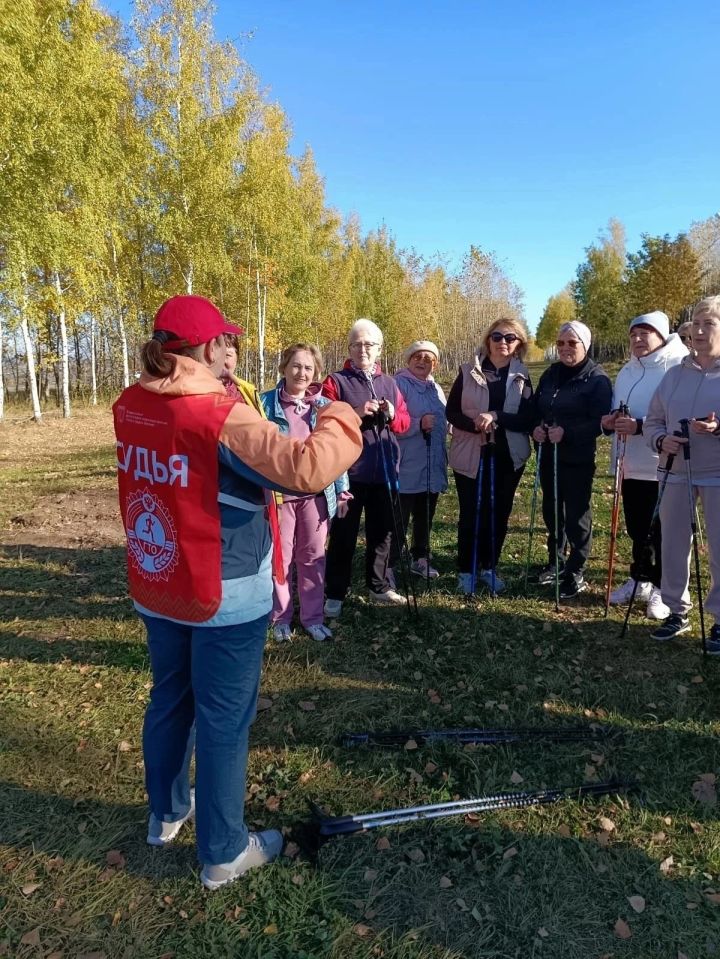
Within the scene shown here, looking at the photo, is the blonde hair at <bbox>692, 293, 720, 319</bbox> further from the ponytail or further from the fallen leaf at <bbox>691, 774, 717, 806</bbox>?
the ponytail

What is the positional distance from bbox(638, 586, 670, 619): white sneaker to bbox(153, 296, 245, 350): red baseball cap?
494 centimetres

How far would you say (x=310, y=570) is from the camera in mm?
5121

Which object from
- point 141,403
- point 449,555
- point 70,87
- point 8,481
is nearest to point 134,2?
point 70,87

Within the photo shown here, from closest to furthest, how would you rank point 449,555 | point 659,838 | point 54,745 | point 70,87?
point 659,838 → point 54,745 → point 449,555 → point 70,87

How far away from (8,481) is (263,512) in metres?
10.1

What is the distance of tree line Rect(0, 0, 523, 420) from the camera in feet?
45.3

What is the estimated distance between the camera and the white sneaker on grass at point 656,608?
5.46 metres

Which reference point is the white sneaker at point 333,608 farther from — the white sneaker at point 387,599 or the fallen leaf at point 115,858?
the fallen leaf at point 115,858

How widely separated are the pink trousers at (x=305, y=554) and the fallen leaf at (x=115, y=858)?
2.23 meters

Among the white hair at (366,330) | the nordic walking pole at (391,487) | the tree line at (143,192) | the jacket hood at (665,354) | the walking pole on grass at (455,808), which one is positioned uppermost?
the tree line at (143,192)

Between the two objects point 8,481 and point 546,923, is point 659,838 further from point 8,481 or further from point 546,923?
point 8,481

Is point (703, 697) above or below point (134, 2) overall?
below

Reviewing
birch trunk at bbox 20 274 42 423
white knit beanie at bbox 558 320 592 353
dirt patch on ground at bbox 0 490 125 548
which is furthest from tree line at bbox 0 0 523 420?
white knit beanie at bbox 558 320 592 353

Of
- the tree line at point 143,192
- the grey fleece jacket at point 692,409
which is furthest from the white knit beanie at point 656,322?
the tree line at point 143,192
